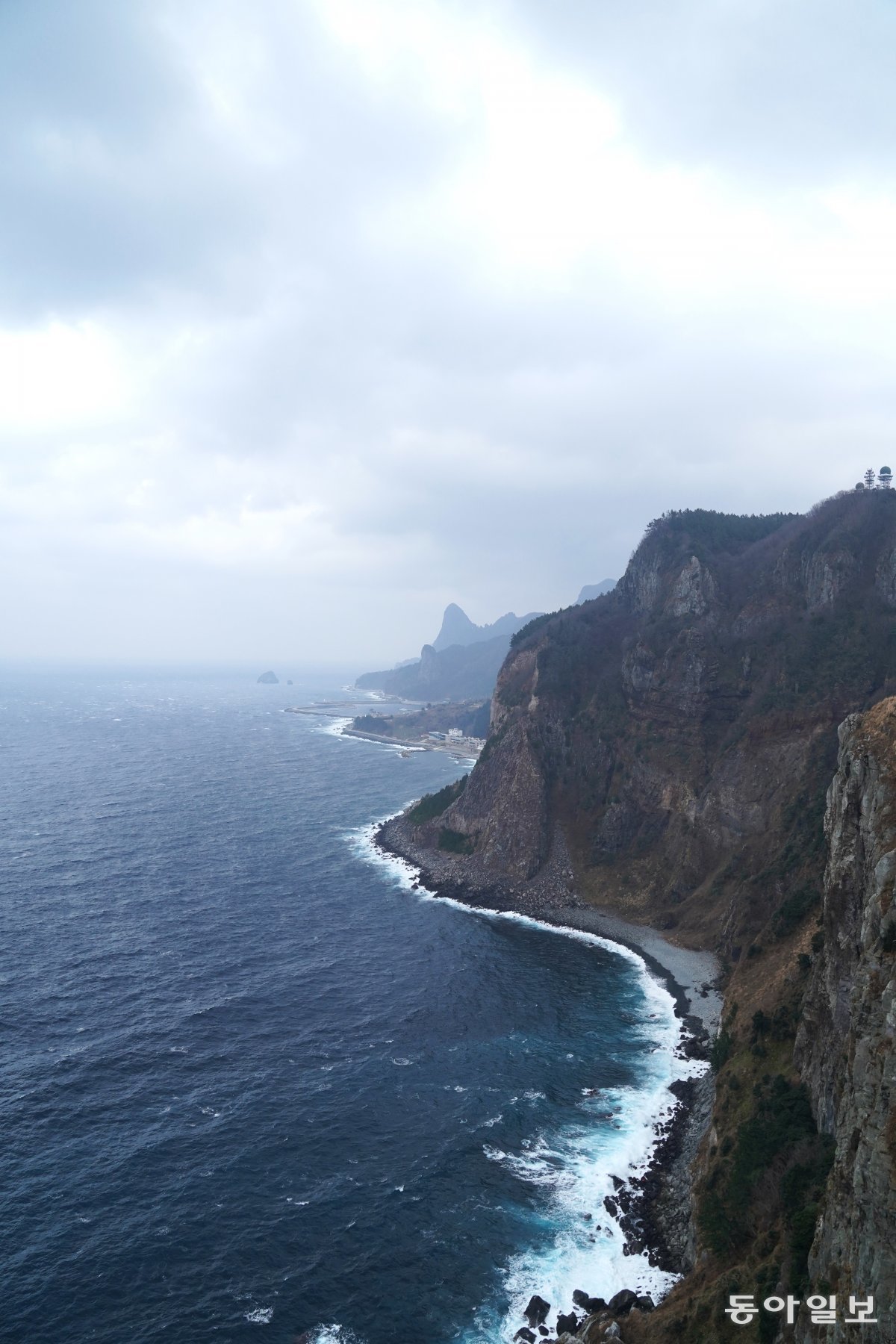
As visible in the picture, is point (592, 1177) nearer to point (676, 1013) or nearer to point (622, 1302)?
point (622, 1302)

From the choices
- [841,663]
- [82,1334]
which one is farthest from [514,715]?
[82,1334]

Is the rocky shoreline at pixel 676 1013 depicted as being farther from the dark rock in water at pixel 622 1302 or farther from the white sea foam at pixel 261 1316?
the white sea foam at pixel 261 1316

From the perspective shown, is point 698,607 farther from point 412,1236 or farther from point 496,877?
point 412,1236

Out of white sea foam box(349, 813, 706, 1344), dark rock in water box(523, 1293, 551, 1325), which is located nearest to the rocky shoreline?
dark rock in water box(523, 1293, 551, 1325)

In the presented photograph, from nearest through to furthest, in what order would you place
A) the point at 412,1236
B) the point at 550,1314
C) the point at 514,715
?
1. the point at 550,1314
2. the point at 412,1236
3. the point at 514,715

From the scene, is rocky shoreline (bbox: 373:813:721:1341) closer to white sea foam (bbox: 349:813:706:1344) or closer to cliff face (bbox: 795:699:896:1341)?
white sea foam (bbox: 349:813:706:1344)

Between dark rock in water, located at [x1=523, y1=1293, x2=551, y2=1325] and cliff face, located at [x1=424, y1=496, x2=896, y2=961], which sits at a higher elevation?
cliff face, located at [x1=424, y1=496, x2=896, y2=961]
